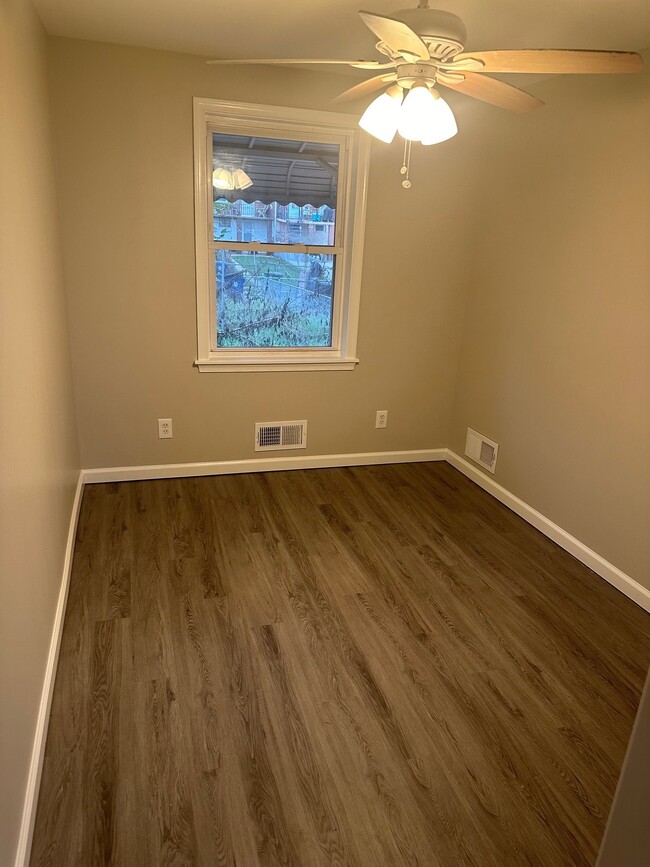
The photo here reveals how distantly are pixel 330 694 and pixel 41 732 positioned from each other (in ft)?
3.05

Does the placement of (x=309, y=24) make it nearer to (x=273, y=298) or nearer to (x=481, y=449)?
(x=273, y=298)

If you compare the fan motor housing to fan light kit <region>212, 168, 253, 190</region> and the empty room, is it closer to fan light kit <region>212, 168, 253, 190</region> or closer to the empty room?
the empty room

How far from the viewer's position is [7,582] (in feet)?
Answer: 4.67

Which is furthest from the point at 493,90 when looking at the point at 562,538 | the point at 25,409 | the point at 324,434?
the point at 324,434

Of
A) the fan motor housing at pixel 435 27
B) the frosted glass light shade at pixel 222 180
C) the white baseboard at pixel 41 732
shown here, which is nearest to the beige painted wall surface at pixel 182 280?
the frosted glass light shade at pixel 222 180

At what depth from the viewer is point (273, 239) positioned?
3535mm

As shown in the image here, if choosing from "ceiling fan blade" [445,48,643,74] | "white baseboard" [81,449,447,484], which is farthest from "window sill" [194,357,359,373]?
"ceiling fan blade" [445,48,643,74]

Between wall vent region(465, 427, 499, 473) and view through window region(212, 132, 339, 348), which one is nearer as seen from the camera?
view through window region(212, 132, 339, 348)

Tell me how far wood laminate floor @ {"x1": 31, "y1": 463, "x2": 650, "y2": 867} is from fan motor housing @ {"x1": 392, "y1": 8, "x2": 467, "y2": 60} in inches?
82.8

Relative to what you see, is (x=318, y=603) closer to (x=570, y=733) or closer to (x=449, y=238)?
(x=570, y=733)

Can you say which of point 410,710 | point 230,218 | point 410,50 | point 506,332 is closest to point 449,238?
point 506,332

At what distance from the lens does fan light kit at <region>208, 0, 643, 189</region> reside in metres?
1.68

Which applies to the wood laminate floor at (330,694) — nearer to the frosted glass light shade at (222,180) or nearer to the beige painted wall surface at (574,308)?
the beige painted wall surface at (574,308)

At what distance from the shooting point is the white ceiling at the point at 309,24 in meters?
2.24
